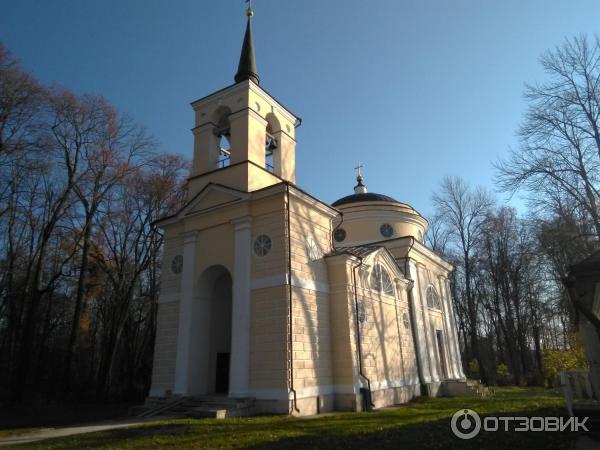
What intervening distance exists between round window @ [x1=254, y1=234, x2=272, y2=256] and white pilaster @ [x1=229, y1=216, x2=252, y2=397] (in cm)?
24

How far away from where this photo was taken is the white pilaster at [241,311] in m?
12.8

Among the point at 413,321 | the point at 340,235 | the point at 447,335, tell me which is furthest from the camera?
the point at 447,335

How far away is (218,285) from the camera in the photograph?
16578mm

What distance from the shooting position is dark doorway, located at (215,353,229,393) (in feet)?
50.2

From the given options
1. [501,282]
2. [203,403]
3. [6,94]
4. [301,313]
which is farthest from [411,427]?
[501,282]

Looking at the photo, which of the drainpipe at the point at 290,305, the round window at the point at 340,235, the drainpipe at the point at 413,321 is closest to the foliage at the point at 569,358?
the drainpipe at the point at 413,321

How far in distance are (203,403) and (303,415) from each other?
3132 mm

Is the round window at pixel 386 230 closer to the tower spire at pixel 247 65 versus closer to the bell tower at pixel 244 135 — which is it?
the bell tower at pixel 244 135

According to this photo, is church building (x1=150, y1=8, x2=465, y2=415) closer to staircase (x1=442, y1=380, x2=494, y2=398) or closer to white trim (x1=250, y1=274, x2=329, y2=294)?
white trim (x1=250, y1=274, x2=329, y2=294)

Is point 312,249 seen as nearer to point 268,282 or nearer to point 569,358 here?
point 268,282

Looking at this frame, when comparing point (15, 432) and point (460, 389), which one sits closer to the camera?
point (15, 432)

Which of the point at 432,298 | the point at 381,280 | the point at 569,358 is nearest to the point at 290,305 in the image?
the point at 381,280

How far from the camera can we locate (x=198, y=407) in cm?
1255

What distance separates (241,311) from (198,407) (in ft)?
10.1
